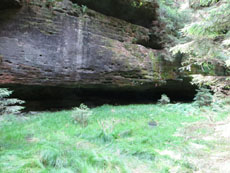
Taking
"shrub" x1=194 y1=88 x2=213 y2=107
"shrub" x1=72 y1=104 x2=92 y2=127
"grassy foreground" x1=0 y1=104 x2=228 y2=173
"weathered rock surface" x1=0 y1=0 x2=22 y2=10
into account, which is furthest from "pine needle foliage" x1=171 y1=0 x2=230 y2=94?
"weathered rock surface" x1=0 y1=0 x2=22 y2=10

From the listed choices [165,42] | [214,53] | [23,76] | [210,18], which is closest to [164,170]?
[214,53]

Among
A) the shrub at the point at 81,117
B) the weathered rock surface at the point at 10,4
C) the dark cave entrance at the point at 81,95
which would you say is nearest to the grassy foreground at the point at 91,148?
the shrub at the point at 81,117

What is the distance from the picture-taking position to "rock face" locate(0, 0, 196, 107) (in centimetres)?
627

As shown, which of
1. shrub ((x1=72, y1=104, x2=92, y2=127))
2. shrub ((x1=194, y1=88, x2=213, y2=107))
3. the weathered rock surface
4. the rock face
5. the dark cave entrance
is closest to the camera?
shrub ((x1=72, y1=104, x2=92, y2=127))

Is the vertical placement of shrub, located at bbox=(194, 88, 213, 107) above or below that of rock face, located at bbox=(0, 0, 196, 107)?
below

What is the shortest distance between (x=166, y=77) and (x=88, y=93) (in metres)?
5.46

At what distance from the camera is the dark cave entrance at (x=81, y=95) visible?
8336mm

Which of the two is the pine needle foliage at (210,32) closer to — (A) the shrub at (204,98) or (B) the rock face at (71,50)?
(B) the rock face at (71,50)

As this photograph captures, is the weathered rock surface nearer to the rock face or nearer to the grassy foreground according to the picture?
the rock face

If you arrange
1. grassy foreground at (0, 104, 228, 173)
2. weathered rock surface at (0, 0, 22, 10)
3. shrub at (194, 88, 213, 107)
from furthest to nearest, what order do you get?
shrub at (194, 88, 213, 107), weathered rock surface at (0, 0, 22, 10), grassy foreground at (0, 104, 228, 173)

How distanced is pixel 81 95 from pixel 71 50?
3965 millimetres

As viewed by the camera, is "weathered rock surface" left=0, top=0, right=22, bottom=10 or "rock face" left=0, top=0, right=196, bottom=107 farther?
"rock face" left=0, top=0, right=196, bottom=107

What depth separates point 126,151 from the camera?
140 inches

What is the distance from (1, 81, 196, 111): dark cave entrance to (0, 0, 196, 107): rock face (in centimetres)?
91
